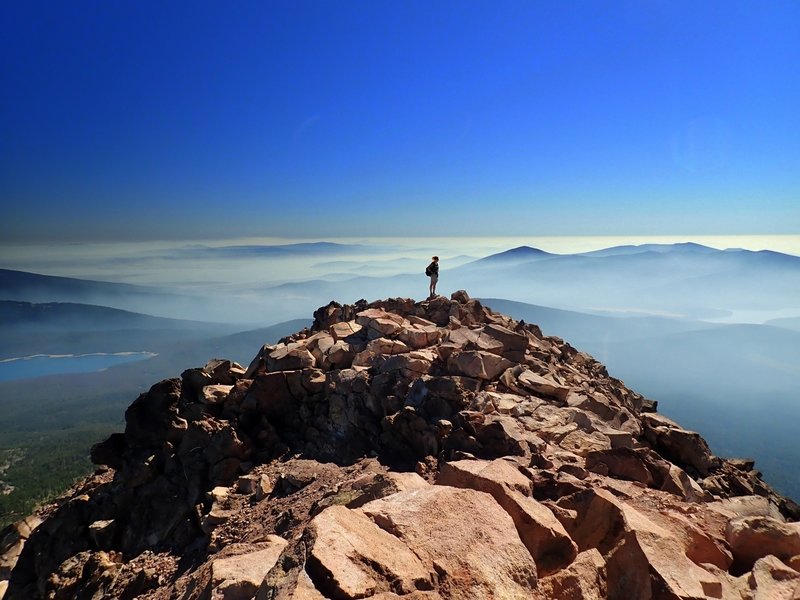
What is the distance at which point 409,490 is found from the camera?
35.1 ft

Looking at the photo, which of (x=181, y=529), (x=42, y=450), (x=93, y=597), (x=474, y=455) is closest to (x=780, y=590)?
(x=474, y=455)

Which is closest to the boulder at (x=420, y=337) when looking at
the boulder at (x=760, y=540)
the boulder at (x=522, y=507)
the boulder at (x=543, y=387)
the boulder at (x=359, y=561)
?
the boulder at (x=543, y=387)

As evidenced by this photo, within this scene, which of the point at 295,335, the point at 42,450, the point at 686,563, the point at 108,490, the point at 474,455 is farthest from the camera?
the point at 42,450

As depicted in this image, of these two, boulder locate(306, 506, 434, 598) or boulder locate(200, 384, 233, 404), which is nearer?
boulder locate(306, 506, 434, 598)

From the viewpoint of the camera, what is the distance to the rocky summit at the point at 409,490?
8398mm

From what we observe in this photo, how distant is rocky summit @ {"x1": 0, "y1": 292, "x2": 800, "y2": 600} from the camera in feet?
27.6

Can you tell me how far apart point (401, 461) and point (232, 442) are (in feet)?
26.8

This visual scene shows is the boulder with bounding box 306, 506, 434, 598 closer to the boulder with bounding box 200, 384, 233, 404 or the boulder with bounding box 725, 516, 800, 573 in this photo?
the boulder with bounding box 725, 516, 800, 573

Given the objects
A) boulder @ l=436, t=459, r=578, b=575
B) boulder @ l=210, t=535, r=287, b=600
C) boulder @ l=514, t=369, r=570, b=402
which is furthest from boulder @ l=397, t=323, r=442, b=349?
boulder @ l=210, t=535, r=287, b=600

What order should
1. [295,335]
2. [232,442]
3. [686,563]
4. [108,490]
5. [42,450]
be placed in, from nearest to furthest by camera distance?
[686,563]
[232,442]
[108,490]
[295,335]
[42,450]

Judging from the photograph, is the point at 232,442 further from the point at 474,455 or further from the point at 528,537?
the point at 528,537

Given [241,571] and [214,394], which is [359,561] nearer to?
[241,571]

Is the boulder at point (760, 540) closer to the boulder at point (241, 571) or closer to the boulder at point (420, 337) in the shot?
the boulder at point (241, 571)

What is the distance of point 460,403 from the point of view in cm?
1961
